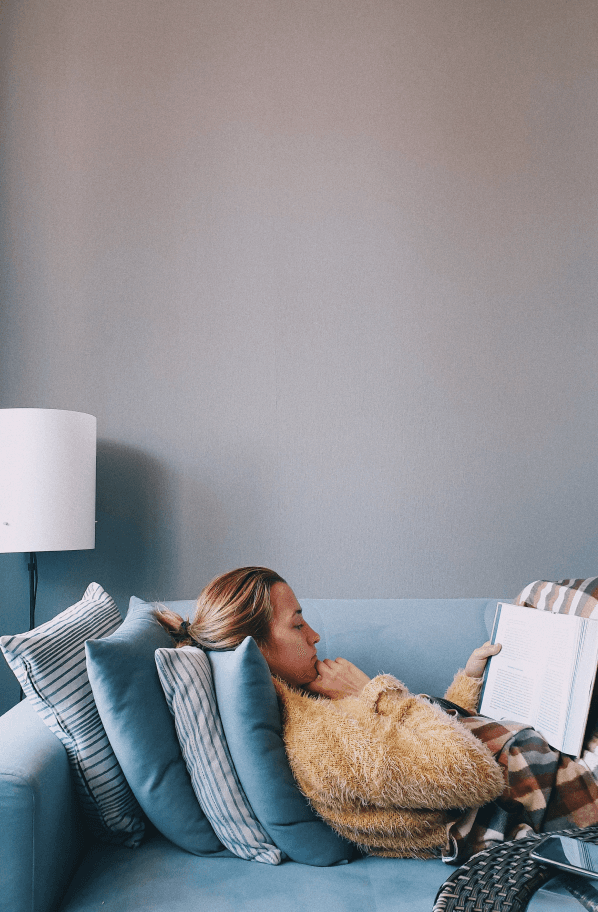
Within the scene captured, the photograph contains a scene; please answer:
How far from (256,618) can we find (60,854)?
49 cm

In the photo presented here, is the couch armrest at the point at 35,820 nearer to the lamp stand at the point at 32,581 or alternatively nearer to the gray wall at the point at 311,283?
the lamp stand at the point at 32,581

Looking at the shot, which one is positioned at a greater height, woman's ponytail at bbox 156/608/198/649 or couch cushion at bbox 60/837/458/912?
woman's ponytail at bbox 156/608/198/649

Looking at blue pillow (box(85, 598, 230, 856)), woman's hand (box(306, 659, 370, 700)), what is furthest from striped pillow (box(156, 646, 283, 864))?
woman's hand (box(306, 659, 370, 700))

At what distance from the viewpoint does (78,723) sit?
1.10 meters

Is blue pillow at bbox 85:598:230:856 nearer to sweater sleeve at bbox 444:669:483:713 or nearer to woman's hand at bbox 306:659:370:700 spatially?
woman's hand at bbox 306:659:370:700

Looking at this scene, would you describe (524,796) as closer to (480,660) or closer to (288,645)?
(480,660)

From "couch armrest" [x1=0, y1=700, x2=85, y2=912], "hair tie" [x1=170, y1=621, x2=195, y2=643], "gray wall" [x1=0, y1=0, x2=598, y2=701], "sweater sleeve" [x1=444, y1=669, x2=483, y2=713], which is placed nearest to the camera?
"couch armrest" [x1=0, y1=700, x2=85, y2=912]

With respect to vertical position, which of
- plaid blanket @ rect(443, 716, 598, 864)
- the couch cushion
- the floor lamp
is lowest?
the couch cushion

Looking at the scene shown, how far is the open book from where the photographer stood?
124 centimetres

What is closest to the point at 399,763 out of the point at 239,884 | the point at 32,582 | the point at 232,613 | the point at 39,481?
the point at 239,884

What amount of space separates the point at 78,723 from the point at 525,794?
0.77m

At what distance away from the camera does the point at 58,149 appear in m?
2.19

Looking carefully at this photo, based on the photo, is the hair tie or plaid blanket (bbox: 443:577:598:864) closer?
plaid blanket (bbox: 443:577:598:864)

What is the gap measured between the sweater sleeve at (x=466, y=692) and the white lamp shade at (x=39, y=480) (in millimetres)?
1025
